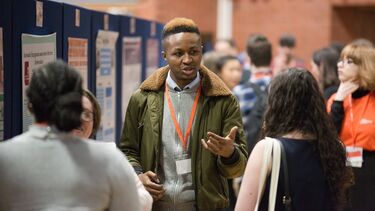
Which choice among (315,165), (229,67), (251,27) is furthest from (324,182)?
(251,27)

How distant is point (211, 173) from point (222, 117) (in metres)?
0.29

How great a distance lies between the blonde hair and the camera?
4.99m

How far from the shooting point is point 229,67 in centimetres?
736

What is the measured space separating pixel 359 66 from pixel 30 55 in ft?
7.70

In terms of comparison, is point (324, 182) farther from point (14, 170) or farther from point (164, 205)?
point (14, 170)

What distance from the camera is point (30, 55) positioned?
380 centimetres

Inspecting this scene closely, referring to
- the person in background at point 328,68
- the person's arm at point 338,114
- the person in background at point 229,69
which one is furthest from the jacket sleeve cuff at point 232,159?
the person in background at point 229,69

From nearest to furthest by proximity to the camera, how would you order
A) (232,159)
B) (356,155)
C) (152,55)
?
(232,159)
(356,155)
(152,55)

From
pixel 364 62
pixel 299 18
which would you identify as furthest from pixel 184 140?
pixel 299 18

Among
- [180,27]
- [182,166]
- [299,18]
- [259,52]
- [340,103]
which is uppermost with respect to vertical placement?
[299,18]

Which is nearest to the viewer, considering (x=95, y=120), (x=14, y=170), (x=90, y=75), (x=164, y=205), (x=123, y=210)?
(x=14, y=170)

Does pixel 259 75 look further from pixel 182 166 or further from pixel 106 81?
pixel 182 166

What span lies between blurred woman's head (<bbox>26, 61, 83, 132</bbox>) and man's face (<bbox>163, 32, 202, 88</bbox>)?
4.24 feet

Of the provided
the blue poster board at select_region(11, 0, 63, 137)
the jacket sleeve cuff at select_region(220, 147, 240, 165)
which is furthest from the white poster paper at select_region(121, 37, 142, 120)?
the jacket sleeve cuff at select_region(220, 147, 240, 165)
